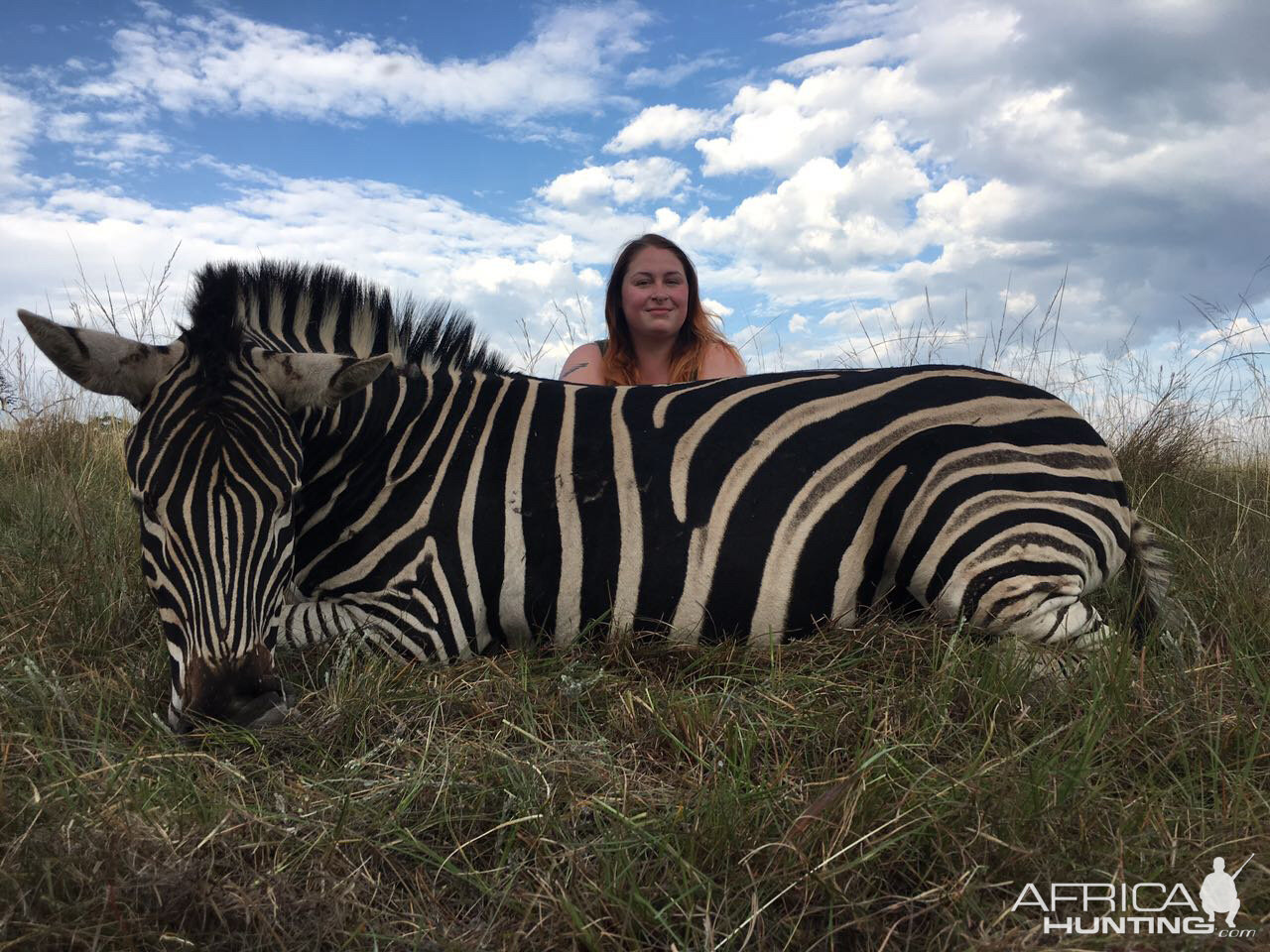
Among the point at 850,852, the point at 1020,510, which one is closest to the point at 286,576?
the point at 850,852

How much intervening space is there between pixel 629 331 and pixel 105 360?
4263 mm

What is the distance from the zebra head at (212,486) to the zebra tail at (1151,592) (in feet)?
10.5

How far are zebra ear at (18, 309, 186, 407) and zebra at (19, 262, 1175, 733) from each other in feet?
0.03

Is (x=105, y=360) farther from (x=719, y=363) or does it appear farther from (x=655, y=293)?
(x=719, y=363)

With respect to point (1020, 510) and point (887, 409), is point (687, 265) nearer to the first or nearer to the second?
point (887, 409)

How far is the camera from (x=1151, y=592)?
139 inches

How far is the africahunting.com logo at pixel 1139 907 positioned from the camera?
1.75 meters

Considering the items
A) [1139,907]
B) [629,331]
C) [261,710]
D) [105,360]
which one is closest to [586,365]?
[629,331]

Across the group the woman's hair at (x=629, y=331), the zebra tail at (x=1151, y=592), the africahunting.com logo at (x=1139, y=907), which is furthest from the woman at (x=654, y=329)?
the africahunting.com logo at (x=1139, y=907)

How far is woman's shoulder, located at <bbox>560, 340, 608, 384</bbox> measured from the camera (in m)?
6.50

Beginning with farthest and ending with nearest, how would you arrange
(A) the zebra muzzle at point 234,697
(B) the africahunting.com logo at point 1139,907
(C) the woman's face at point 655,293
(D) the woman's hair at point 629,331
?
1. (D) the woman's hair at point 629,331
2. (C) the woman's face at point 655,293
3. (A) the zebra muzzle at point 234,697
4. (B) the africahunting.com logo at point 1139,907

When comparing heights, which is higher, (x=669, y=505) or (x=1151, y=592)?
(x=669, y=505)

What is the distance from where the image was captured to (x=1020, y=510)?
326 cm

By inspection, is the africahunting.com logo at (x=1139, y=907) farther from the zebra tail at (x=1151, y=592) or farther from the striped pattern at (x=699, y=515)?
the zebra tail at (x=1151, y=592)
